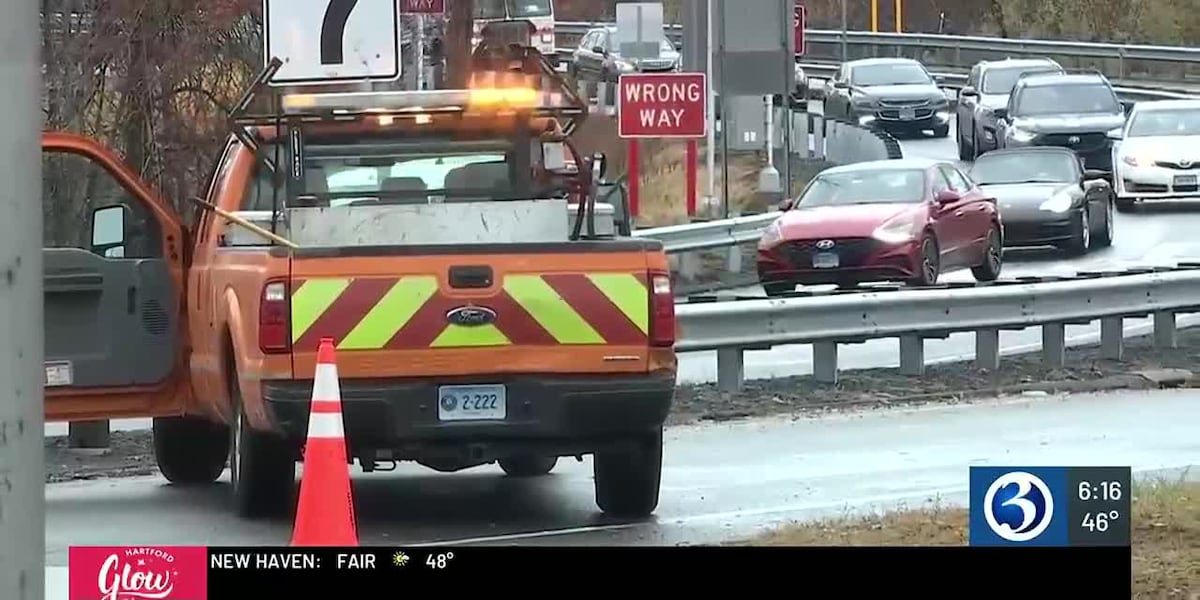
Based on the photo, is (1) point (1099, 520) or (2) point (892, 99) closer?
(1) point (1099, 520)

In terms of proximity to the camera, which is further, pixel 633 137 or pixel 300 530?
pixel 633 137

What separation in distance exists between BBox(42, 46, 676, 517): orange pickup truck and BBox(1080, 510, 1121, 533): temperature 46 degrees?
4.14 metres

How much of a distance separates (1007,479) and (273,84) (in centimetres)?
656

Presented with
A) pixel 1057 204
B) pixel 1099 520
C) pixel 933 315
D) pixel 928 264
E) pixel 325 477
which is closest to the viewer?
pixel 1099 520

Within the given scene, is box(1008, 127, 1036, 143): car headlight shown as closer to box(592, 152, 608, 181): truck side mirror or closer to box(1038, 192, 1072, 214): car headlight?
box(1038, 192, 1072, 214): car headlight

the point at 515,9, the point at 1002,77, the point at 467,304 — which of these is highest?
the point at 515,9

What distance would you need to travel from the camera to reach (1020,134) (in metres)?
35.1

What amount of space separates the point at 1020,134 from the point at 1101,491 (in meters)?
30.2

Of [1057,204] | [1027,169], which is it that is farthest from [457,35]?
[1057,204]

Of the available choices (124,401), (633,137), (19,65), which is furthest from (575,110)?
(633,137)

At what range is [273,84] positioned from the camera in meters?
11.4

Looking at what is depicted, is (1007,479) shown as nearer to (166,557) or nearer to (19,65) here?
(166,557)

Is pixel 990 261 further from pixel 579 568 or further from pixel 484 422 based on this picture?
pixel 579 568

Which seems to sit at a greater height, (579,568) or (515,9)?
(515,9)
